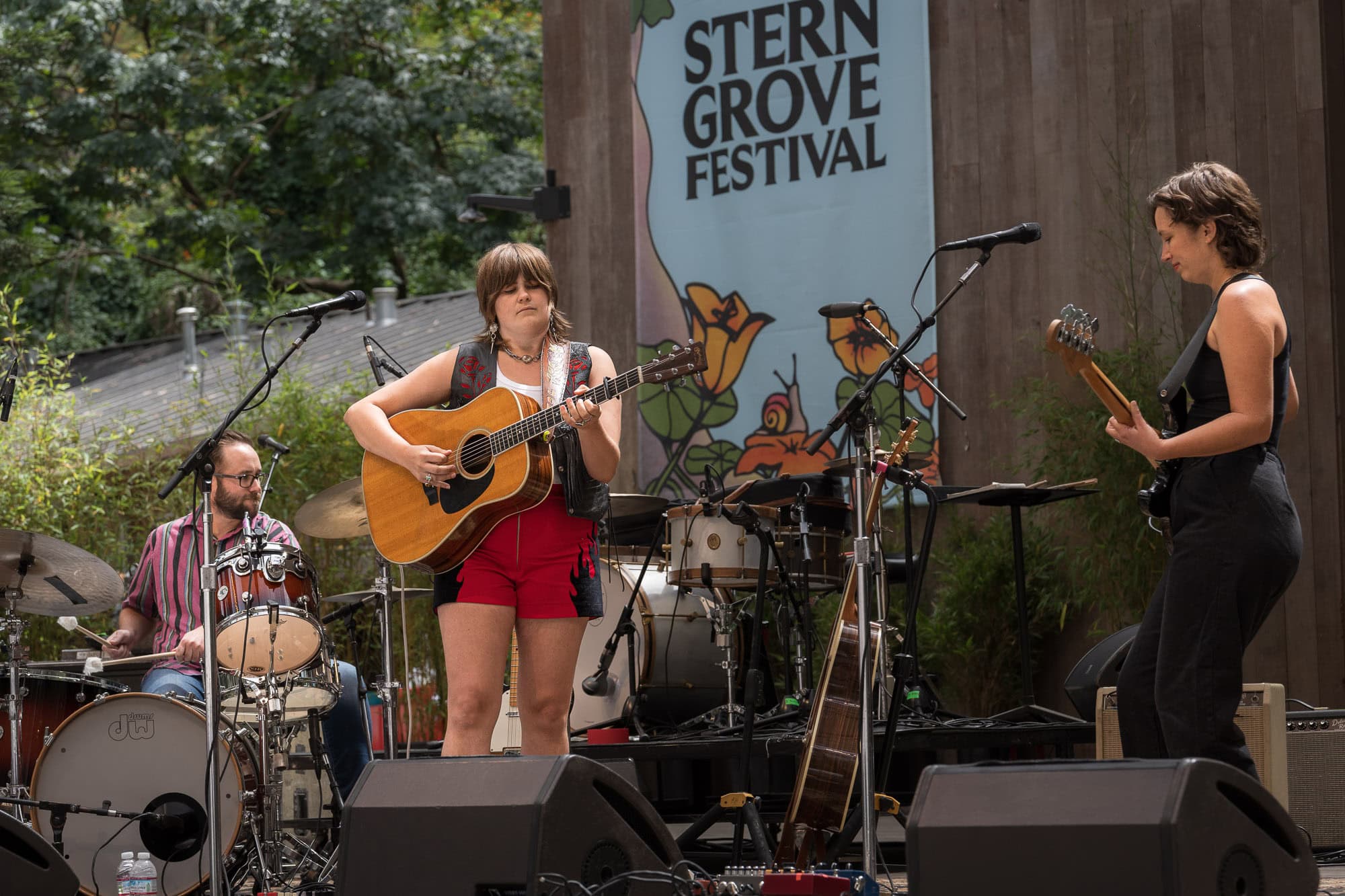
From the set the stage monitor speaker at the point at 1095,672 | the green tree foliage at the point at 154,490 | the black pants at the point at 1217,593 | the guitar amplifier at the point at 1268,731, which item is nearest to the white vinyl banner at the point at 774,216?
the green tree foliage at the point at 154,490

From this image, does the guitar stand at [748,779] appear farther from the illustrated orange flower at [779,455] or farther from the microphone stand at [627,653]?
the illustrated orange flower at [779,455]

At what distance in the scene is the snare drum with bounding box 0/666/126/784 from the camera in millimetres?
5043

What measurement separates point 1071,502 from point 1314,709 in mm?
1742

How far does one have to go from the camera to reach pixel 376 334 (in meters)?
14.9

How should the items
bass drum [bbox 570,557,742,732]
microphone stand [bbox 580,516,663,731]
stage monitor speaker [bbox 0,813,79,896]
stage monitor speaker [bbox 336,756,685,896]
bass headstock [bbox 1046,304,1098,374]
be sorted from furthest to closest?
bass drum [bbox 570,557,742,732], microphone stand [bbox 580,516,663,731], bass headstock [bbox 1046,304,1098,374], stage monitor speaker [bbox 0,813,79,896], stage monitor speaker [bbox 336,756,685,896]

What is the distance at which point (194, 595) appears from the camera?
17.6ft

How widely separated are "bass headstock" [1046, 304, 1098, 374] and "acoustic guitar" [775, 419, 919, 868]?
2.56 ft

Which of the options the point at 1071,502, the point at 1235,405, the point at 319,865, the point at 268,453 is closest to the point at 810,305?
the point at 1071,502

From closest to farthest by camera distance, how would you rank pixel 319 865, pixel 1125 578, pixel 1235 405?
pixel 1235 405, pixel 319 865, pixel 1125 578

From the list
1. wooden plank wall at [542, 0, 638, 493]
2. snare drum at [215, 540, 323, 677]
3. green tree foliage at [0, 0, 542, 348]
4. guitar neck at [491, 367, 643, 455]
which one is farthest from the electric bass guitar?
green tree foliage at [0, 0, 542, 348]

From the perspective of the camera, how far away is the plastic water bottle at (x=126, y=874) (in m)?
4.45

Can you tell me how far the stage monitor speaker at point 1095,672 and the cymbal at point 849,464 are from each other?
0.92 meters

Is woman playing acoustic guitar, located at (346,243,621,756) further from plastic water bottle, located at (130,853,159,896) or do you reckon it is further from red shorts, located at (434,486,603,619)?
plastic water bottle, located at (130,853,159,896)

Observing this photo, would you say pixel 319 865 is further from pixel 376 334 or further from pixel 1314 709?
pixel 376 334
